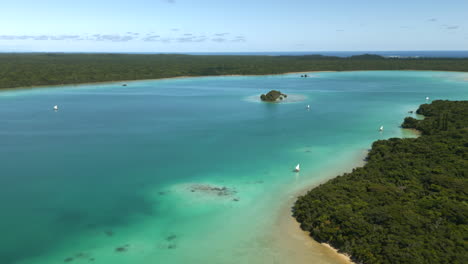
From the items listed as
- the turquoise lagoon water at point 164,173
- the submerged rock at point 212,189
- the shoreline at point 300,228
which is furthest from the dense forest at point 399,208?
the submerged rock at point 212,189

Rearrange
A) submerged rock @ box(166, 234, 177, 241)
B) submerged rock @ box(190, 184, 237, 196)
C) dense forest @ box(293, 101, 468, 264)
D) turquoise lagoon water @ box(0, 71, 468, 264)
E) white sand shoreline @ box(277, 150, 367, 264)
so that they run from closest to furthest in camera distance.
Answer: dense forest @ box(293, 101, 468, 264), white sand shoreline @ box(277, 150, 367, 264), turquoise lagoon water @ box(0, 71, 468, 264), submerged rock @ box(166, 234, 177, 241), submerged rock @ box(190, 184, 237, 196)

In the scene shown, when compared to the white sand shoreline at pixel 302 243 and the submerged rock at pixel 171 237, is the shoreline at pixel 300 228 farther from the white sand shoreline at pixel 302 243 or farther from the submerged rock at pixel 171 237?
the submerged rock at pixel 171 237

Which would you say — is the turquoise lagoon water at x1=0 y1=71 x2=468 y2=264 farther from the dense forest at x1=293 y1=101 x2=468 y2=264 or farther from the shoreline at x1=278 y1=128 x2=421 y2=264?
the dense forest at x1=293 y1=101 x2=468 y2=264

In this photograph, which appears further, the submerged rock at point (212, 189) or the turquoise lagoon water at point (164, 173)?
the submerged rock at point (212, 189)

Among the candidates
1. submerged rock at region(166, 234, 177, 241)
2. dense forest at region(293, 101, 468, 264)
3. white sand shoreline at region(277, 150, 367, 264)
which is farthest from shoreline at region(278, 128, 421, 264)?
submerged rock at region(166, 234, 177, 241)

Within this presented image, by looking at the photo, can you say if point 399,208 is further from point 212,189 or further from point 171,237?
point 171,237
